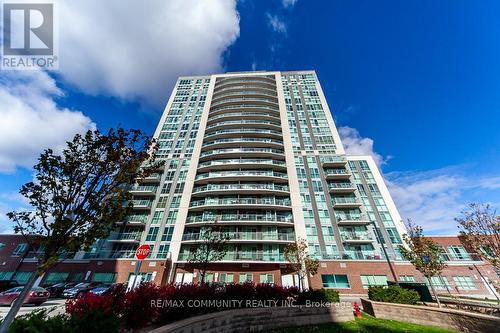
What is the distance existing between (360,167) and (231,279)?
111 feet

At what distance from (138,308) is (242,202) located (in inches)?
1124

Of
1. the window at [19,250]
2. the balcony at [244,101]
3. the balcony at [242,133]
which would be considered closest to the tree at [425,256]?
the balcony at [242,133]

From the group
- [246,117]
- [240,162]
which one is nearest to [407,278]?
[240,162]

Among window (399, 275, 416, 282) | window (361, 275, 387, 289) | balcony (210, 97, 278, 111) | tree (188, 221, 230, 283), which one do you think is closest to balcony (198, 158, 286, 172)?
tree (188, 221, 230, 283)

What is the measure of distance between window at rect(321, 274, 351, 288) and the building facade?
0.13m

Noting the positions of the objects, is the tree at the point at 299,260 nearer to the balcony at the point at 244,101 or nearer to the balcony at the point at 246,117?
the balcony at the point at 246,117

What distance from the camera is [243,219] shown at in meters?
33.9

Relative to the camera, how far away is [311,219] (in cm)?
3506

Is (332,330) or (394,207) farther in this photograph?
(394,207)

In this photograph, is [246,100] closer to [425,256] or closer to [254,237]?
→ [254,237]

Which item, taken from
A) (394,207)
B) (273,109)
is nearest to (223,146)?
(273,109)

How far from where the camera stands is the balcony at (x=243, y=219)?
32.7m

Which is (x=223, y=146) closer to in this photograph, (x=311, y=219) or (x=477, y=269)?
(x=311, y=219)

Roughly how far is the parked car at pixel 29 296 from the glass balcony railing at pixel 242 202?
2037cm
